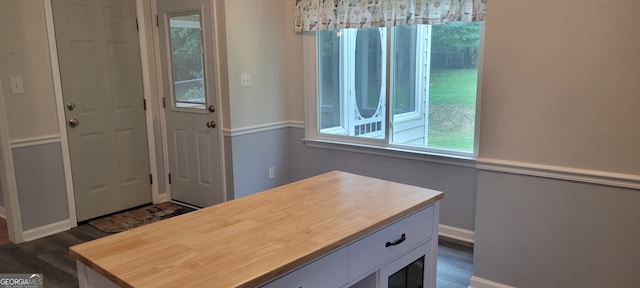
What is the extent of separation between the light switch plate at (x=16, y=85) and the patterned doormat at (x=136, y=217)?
1227mm

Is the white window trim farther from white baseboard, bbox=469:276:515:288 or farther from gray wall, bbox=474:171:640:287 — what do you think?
white baseboard, bbox=469:276:515:288

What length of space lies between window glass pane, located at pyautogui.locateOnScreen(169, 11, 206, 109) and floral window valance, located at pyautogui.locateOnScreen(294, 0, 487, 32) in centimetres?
92

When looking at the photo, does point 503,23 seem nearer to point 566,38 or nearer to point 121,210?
point 566,38

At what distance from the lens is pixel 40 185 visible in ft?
11.1

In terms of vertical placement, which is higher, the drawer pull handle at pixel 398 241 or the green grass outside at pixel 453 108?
the green grass outside at pixel 453 108

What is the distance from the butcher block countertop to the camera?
45.1 inches

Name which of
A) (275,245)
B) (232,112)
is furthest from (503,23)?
(232,112)

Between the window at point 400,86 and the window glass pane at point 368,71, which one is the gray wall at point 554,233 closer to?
the window at point 400,86

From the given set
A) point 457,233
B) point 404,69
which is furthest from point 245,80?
point 457,233

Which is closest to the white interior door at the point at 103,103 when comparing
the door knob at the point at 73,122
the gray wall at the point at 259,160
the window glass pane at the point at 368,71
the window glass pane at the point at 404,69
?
the door knob at the point at 73,122

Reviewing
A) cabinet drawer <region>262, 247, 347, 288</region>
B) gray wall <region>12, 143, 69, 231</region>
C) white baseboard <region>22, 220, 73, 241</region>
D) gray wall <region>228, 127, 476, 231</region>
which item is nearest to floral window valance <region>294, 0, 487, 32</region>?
gray wall <region>228, 127, 476, 231</region>

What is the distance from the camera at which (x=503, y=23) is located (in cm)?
221

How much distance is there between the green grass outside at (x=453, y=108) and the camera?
3164mm

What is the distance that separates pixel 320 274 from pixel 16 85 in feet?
9.98
